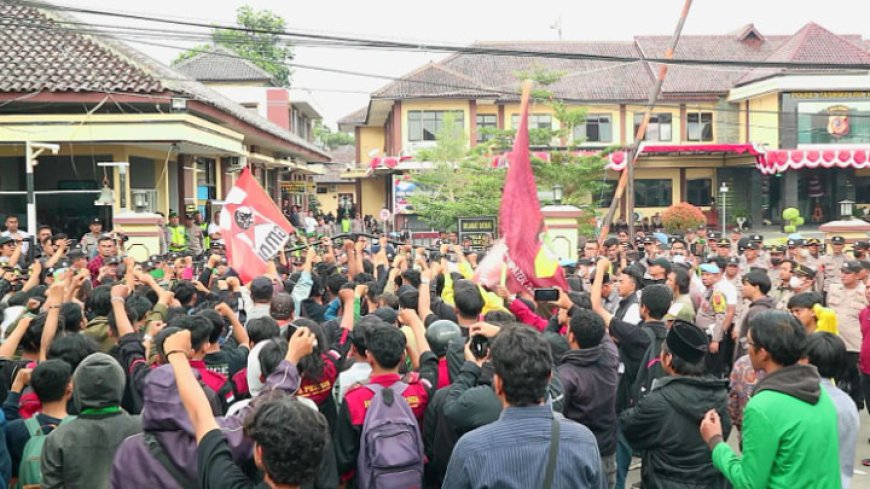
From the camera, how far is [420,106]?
4238cm

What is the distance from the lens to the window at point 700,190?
145 ft

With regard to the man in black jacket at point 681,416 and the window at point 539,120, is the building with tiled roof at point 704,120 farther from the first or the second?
the man in black jacket at point 681,416

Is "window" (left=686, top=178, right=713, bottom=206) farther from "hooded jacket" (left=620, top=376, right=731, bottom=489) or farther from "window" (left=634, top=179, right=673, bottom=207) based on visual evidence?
"hooded jacket" (left=620, top=376, right=731, bottom=489)

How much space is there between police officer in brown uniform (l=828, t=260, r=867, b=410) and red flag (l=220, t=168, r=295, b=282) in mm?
6167

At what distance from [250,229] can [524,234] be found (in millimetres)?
3651

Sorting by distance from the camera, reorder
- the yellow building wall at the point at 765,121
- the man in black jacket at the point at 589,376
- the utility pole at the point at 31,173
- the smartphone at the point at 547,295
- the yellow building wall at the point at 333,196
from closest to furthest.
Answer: the man in black jacket at the point at 589,376 < the smartphone at the point at 547,295 < the utility pole at the point at 31,173 < the yellow building wall at the point at 765,121 < the yellow building wall at the point at 333,196

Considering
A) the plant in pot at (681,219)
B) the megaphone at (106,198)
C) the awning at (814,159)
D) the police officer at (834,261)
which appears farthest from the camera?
the awning at (814,159)

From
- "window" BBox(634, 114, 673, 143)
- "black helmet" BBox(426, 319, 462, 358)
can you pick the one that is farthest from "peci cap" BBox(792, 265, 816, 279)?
"window" BBox(634, 114, 673, 143)

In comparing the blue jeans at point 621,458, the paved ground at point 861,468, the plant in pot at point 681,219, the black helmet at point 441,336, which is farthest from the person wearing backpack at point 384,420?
the plant in pot at point 681,219

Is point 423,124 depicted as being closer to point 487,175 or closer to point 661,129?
point 661,129

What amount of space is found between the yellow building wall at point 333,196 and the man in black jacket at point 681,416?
54.8m

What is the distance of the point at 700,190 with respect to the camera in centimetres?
4434

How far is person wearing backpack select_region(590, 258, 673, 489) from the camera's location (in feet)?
20.5

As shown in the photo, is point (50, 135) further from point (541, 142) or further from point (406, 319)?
point (541, 142)
